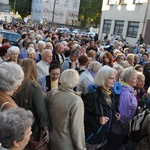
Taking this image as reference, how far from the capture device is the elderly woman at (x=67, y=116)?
9.79 ft

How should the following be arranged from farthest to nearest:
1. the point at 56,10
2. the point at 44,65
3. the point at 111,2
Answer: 1. the point at 56,10
2. the point at 111,2
3. the point at 44,65

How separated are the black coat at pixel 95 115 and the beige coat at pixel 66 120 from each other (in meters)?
0.42

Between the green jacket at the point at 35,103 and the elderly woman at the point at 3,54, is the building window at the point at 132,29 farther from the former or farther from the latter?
the green jacket at the point at 35,103

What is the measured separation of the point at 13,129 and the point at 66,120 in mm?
1274

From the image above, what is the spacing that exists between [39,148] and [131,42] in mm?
26362

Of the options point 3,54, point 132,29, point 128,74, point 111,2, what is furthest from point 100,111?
point 111,2

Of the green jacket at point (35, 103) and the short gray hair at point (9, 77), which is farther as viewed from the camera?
the green jacket at point (35, 103)

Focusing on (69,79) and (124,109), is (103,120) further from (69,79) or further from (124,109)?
(69,79)

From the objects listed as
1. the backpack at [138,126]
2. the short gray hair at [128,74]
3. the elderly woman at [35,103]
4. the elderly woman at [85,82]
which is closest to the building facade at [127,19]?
the elderly woman at [85,82]

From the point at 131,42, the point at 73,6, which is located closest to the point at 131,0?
the point at 131,42

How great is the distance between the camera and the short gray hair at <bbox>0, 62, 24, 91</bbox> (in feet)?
8.71

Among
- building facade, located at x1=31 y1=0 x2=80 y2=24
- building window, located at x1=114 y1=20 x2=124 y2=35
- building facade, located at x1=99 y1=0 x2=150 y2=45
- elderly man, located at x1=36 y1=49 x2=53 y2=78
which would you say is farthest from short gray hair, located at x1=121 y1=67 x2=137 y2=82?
building facade, located at x1=31 y1=0 x2=80 y2=24

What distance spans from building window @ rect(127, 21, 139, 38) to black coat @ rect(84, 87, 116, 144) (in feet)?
82.8

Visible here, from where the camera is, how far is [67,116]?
3008mm
